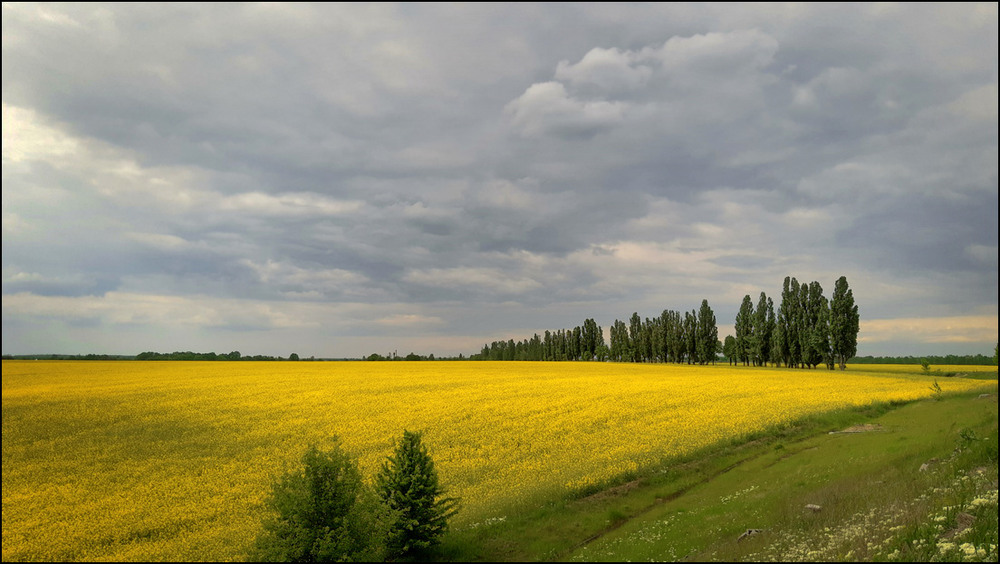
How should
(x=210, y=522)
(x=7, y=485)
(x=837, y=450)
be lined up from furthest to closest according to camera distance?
(x=837, y=450) → (x=7, y=485) → (x=210, y=522)

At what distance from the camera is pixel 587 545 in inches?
706

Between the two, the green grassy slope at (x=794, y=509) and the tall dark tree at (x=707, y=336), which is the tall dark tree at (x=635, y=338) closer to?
the tall dark tree at (x=707, y=336)

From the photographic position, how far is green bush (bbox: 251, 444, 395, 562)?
16.8 meters

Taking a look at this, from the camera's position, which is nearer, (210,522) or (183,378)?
(210,522)

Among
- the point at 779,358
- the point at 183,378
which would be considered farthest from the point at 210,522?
the point at 779,358

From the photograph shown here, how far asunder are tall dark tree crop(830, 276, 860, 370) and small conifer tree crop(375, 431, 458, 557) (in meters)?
89.5

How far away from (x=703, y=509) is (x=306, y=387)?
1615 inches

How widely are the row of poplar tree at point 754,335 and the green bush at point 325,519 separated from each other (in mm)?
91646

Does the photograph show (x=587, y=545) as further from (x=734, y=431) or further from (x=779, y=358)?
(x=779, y=358)

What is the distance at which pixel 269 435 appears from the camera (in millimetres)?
32844

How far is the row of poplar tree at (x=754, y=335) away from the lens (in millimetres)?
87062

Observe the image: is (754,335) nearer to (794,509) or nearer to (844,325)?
(844,325)

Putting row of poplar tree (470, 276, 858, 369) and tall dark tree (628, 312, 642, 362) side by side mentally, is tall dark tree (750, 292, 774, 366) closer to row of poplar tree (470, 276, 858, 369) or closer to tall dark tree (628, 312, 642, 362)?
row of poplar tree (470, 276, 858, 369)

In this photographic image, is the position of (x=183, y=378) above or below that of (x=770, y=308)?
below
